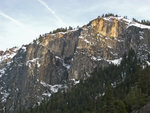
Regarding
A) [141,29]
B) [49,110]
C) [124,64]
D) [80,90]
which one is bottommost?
[49,110]

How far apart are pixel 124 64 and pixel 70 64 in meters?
61.0

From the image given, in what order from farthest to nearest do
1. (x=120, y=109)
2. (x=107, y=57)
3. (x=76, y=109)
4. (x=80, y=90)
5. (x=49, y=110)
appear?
(x=107, y=57), (x=80, y=90), (x=49, y=110), (x=76, y=109), (x=120, y=109)

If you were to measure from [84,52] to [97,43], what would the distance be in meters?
13.7

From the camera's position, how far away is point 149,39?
192750 millimetres

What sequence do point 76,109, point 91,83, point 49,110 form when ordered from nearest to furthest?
point 76,109 < point 49,110 < point 91,83

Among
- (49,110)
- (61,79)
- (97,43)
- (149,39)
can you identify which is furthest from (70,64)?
(49,110)

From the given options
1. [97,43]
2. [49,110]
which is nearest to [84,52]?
[97,43]

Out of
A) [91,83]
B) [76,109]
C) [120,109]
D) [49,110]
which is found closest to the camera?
[120,109]

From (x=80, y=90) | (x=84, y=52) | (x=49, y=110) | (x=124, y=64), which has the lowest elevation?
(x=49, y=110)

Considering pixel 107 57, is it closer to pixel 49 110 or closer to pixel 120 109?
pixel 49 110

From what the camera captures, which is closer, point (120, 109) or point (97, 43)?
point (120, 109)

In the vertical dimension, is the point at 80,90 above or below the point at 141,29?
below

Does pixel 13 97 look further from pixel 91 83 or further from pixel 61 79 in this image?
pixel 91 83

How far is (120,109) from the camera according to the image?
140 ft
